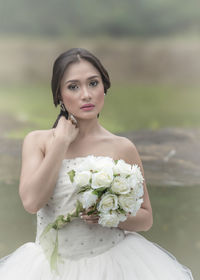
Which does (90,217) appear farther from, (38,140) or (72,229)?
(38,140)

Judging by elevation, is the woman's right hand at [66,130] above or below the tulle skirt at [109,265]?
above

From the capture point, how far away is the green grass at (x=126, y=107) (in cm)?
356

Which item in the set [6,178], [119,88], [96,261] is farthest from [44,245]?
[119,88]

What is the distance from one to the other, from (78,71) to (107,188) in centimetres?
57

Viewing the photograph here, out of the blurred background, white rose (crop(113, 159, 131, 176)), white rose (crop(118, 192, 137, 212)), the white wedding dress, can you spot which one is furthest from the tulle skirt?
the blurred background

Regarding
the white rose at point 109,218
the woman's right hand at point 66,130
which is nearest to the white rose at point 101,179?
the white rose at point 109,218

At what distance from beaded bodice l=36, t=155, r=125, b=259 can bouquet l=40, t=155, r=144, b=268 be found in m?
0.11

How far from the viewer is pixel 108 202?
5.88 feet

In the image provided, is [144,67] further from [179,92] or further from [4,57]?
[4,57]

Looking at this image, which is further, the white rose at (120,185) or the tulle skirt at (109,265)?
the tulle skirt at (109,265)

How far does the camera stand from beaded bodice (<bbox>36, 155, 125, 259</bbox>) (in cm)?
198

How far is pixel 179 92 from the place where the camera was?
3.63 metres

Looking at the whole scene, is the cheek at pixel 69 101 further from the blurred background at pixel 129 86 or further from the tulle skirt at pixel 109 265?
the blurred background at pixel 129 86

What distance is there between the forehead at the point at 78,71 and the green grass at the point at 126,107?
150 cm
